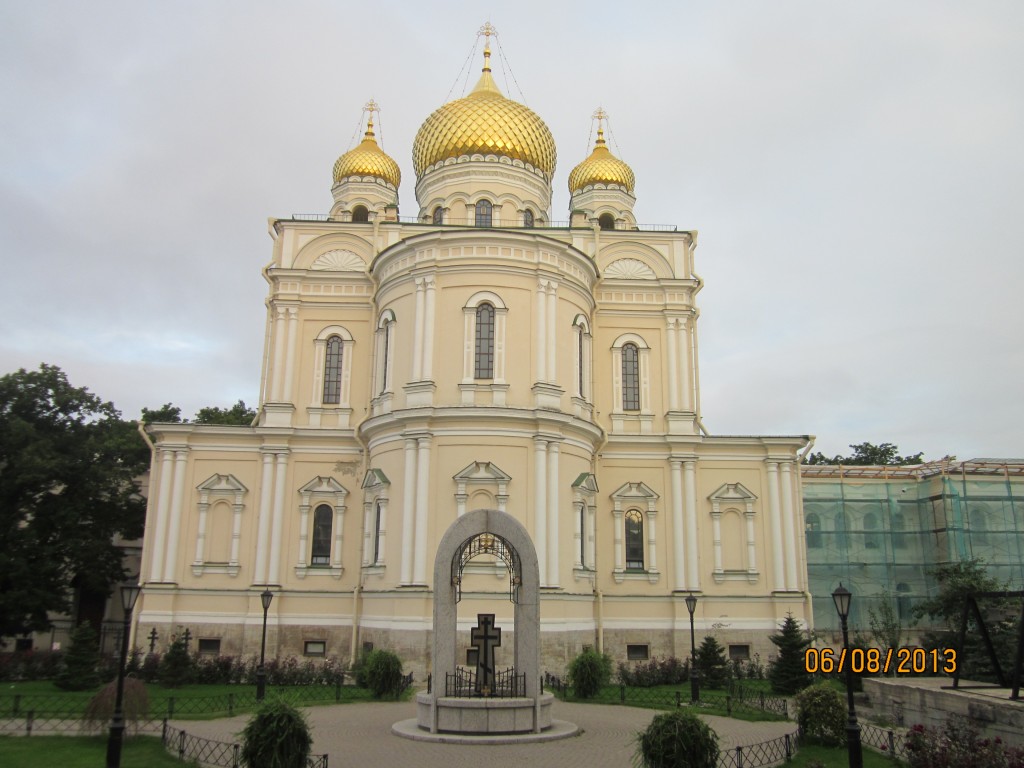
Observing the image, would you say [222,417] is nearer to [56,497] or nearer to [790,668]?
[56,497]

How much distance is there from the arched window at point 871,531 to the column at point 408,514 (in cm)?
2017

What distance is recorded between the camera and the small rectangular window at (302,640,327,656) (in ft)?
83.9

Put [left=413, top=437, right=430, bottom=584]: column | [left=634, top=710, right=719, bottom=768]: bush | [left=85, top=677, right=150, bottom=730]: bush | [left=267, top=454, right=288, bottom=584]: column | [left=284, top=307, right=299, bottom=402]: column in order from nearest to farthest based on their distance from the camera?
[left=634, top=710, right=719, bottom=768]: bush < [left=85, top=677, right=150, bottom=730]: bush < [left=413, top=437, right=430, bottom=584]: column < [left=267, top=454, right=288, bottom=584]: column < [left=284, top=307, right=299, bottom=402]: column

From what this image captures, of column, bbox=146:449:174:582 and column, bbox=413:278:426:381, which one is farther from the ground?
column, bbox=413:278:426:381

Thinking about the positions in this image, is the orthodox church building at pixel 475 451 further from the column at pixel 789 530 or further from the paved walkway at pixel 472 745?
the paved walkway at pixel 472 745

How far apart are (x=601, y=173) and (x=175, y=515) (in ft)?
67.6

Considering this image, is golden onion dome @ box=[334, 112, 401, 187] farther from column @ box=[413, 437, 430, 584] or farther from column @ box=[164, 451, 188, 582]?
column @ box=[413, 437, 430, 584]

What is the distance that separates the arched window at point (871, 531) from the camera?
113 ft

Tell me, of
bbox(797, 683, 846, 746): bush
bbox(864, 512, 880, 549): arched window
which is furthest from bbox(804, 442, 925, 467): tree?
bbox(797, 683, 846, 746): bush

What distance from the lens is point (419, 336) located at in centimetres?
2481

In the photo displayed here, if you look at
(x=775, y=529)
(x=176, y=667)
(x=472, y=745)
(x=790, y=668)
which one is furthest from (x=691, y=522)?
(x=176, y=667)

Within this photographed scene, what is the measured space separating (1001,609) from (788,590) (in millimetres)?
5789

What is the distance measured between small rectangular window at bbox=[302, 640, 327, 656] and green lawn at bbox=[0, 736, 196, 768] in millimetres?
10357

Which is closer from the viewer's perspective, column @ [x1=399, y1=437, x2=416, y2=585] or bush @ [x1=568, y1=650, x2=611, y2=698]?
bush @ [x1=568, y1=650, x2=611, y2=698]
